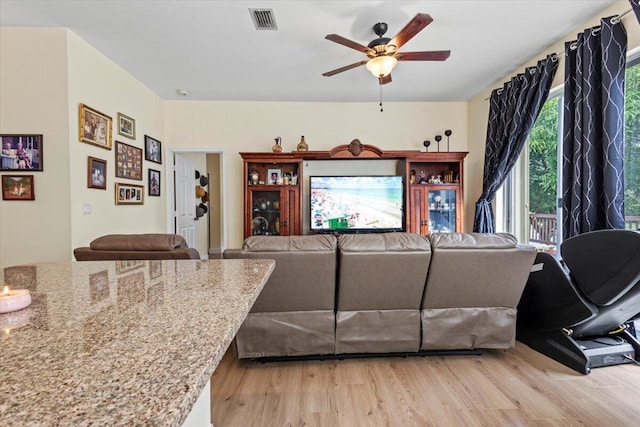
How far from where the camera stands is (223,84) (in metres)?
4.16

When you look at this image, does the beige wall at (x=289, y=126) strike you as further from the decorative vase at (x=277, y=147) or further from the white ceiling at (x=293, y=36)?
the white ceiling at (x=293, y=36)

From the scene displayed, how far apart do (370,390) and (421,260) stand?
0.85 m

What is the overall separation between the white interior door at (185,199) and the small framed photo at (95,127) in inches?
62.2

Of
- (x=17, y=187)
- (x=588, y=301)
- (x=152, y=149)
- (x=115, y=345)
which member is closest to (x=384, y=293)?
(x=588, y=301)

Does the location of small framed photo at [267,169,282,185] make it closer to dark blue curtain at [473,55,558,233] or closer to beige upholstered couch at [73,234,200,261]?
beige upholstered couch at [73,234,200,261]

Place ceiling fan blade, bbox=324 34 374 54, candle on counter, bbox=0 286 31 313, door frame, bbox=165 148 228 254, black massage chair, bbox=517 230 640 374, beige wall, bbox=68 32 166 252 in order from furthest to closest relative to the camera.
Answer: door frame, bbox=165 148 228 254, beige wall, bbox=68 32 166 252, ceiling fan blade, bbox=324 34 374 54, black massage chair, bbox=517 230 640 374, candle on counter, bbox=0 286 31 313

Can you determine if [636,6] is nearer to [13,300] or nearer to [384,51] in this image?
[384,51]

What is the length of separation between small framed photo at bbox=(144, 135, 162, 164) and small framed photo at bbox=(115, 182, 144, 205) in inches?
18.9

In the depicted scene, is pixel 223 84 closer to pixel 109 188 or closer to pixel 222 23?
pixel 222 23

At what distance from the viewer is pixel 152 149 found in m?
4.45

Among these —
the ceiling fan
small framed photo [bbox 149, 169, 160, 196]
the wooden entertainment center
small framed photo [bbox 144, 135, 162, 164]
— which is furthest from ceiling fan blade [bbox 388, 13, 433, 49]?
small framed photo [bbox 149, 169, 160, 196]

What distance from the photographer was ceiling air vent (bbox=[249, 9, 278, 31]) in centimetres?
260

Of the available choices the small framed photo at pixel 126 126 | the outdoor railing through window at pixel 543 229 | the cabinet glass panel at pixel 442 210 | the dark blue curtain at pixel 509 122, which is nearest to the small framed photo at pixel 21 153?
the small framed photo at pixel 126 126

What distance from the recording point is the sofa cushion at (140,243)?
206 centimetres
